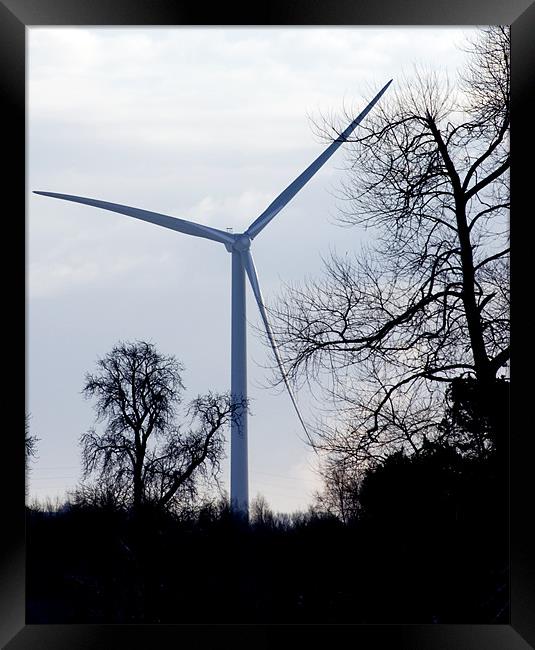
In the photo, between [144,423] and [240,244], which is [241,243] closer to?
[240,244]

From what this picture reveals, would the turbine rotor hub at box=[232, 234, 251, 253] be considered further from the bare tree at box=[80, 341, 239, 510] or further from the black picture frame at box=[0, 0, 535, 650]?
the black picture frame at box=[0, 0, 535, 650]

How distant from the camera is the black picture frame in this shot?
1.80 metres

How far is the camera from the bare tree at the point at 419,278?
22.5 feet

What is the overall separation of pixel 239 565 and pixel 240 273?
3953 millimetres

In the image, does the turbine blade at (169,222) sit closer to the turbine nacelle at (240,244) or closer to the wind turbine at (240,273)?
the wind turbine at (240,273)

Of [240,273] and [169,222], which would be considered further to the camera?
[240,273]

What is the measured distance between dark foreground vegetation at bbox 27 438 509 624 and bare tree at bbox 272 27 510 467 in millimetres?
1243

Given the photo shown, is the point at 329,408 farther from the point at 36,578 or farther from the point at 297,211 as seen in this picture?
the point at 36,578

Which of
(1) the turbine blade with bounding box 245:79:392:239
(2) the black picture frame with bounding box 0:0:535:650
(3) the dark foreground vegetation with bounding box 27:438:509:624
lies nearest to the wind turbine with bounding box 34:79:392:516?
(1) the turbine blade with bounding box 245:79:392:239

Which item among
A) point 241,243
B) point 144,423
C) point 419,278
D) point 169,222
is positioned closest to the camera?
point 419,278

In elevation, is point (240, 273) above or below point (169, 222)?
below
